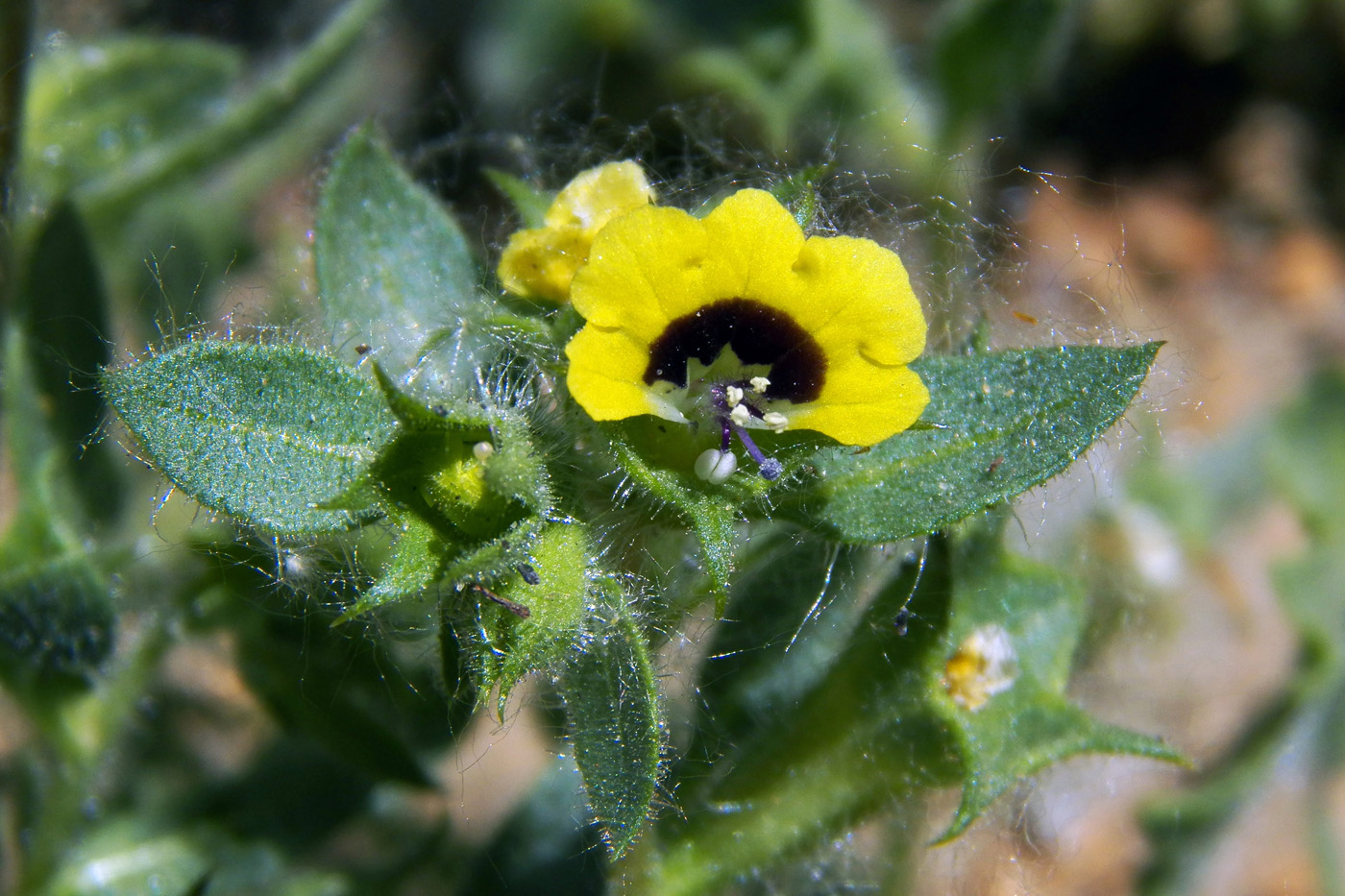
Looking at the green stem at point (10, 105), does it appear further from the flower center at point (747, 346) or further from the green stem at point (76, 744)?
the flower center at point (747, 346)

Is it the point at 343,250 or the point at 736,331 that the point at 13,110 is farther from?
the point at 736,331

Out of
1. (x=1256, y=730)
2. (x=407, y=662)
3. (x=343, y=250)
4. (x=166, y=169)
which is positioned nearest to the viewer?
(x=343, y=250)

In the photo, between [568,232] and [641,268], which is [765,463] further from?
[568,232]

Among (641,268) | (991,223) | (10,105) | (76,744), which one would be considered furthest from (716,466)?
(10,105)

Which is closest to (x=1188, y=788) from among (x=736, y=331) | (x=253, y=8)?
(x=736, y=331)

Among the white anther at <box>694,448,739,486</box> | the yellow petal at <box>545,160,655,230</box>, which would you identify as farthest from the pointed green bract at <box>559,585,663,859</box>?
the yellow petal at <box>545,160,655,230</box>

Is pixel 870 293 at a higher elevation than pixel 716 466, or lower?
higher
